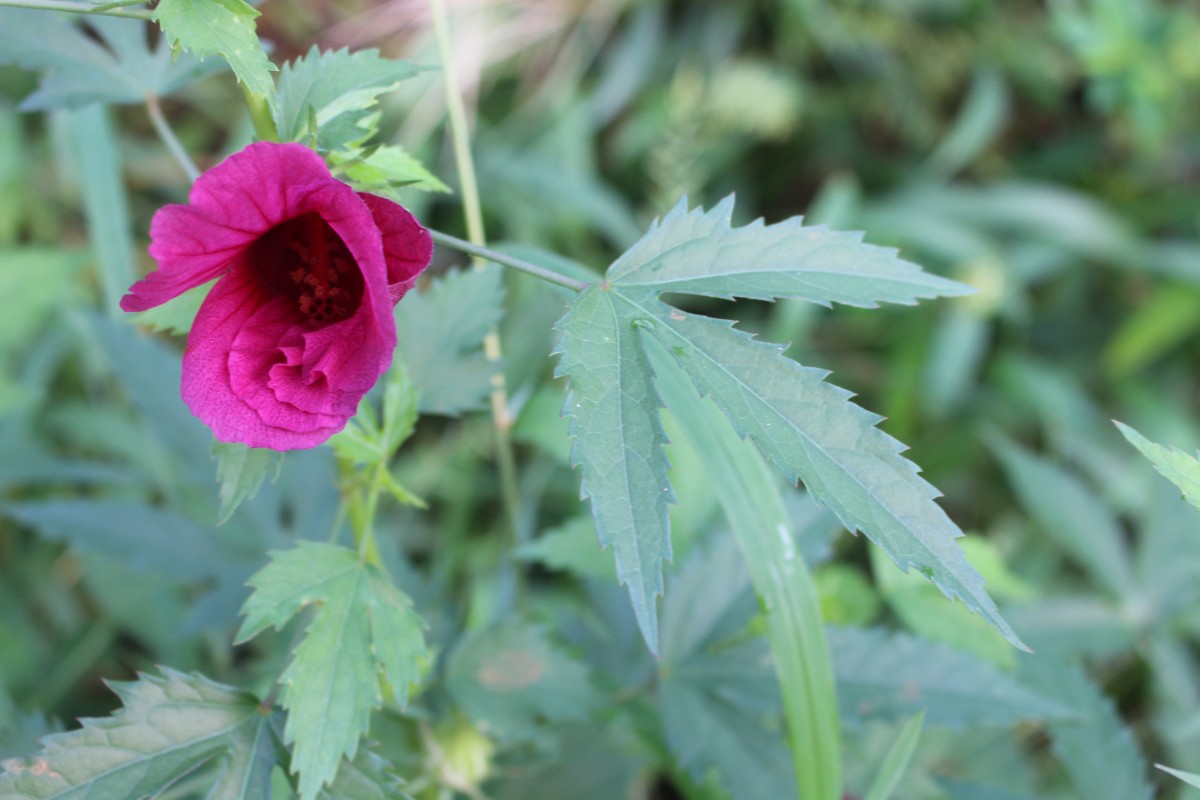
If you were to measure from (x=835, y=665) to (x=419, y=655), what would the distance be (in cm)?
42

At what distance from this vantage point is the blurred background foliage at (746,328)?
3.14 feet

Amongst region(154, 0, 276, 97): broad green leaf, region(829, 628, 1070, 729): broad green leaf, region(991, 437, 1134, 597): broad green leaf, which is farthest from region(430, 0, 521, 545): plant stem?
region(991, 437, 1134, 597): broad green leaf

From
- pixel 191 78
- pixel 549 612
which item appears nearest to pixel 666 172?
pixel 549 612

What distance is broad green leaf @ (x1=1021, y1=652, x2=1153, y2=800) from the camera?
86 centimetres

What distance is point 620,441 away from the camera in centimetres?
56

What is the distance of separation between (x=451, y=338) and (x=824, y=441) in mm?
351

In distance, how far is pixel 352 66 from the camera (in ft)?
1.96

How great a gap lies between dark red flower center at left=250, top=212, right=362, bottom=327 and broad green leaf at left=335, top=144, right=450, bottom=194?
0.12 feet

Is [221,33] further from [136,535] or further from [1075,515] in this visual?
[1075,515]

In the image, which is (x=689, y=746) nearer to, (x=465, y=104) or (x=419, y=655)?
(x=419, y=655)

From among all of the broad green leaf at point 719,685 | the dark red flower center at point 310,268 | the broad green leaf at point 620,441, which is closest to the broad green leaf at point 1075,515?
the broad green leaf at point 719,685

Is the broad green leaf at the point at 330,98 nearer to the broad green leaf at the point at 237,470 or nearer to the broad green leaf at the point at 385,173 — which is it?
the broad green leaf at the point at 385,173

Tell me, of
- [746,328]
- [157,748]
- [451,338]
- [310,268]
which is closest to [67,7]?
[310,268]

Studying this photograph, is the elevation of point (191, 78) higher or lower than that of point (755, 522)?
higher
